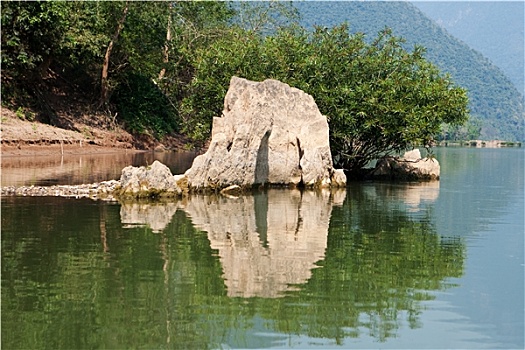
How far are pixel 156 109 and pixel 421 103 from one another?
25806 mm

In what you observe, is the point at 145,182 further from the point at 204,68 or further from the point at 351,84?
the point at 351,84

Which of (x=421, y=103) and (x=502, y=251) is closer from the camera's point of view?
(x=502, y=251)

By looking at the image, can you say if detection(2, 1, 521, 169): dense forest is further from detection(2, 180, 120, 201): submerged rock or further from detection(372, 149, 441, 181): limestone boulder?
detection(2, 180, 120, 201): submerged rock

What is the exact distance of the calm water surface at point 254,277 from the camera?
9.83m

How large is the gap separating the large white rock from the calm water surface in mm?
2891

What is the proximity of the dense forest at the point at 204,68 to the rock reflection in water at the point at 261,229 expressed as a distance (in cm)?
537

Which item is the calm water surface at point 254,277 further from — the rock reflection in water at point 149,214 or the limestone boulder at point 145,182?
the limestone boulder at point 145,182

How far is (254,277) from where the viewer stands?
1254 cm

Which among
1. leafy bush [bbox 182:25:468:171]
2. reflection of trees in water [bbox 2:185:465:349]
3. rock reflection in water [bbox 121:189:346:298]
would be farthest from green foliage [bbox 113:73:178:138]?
reflection of trees in water [bbox 2:185:465:349]

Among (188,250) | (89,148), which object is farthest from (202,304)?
(89,148)

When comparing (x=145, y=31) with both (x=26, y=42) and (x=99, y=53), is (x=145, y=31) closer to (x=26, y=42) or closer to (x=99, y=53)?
(x=99, y=53)

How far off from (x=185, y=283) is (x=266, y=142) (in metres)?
14.5

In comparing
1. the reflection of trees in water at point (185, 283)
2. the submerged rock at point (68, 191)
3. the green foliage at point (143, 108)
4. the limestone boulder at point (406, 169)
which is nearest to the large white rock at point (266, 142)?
the submerged rock at point (68, 191)

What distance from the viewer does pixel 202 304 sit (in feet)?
36.1
